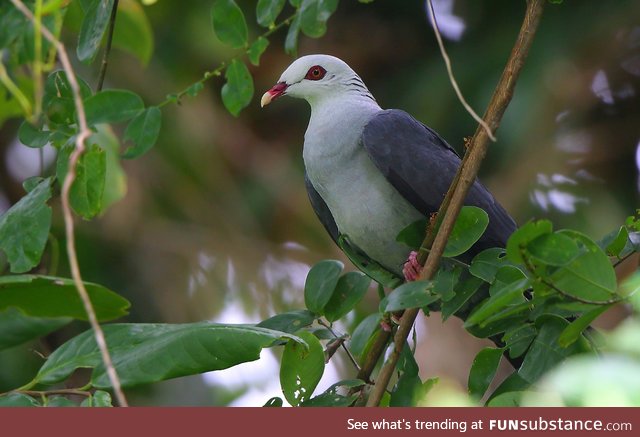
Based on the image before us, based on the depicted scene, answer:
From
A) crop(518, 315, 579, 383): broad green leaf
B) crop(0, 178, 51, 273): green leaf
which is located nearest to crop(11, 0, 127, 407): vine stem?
crop(0, 178, 51, 273): green leaf

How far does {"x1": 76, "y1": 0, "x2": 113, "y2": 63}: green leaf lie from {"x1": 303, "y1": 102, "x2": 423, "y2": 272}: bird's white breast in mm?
1225

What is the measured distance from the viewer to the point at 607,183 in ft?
19.8

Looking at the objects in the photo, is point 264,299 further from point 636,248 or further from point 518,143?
point 636,248

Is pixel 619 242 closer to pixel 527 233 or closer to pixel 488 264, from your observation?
pixel 488 264

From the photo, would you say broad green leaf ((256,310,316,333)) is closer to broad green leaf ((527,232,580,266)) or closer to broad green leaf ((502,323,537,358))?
broad green leaf ((502,323,537,358))

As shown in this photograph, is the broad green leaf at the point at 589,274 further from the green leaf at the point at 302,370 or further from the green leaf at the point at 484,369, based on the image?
the green leaf at the point at 302,370

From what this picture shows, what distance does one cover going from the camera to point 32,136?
2336mm

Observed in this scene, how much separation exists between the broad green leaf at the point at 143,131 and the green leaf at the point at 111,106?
0.03 metres

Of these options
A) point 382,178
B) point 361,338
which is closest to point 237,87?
point 361,338

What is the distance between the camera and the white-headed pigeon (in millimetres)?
3232

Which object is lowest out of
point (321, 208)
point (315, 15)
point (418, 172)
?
point (321, 208)

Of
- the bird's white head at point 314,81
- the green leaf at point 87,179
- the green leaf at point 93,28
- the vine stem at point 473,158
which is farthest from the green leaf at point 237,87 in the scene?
the bird's white head at point 314,81

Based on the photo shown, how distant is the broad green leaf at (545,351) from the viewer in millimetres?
1984

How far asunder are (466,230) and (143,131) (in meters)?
0.86
